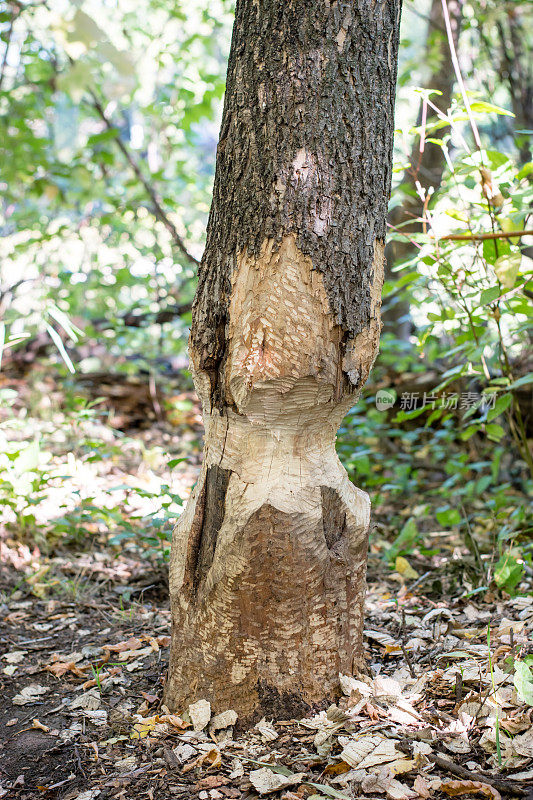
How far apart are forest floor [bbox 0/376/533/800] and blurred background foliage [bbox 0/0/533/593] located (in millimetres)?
152

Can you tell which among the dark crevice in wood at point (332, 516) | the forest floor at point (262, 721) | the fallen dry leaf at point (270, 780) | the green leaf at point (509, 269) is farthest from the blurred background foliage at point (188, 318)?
the fallen dry leaf at point (270, 780)

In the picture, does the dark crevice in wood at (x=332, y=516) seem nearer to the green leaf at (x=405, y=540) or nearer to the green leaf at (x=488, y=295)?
the green leaf at (x=488, y=295)

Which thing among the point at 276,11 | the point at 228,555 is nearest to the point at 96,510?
the point at 228,555

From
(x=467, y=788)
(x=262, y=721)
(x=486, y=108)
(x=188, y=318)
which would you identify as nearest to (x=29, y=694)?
(x=262, y=721)

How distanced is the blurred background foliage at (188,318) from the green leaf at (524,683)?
0.89 metres

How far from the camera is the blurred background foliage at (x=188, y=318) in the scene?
230 centimetres

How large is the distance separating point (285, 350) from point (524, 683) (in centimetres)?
99

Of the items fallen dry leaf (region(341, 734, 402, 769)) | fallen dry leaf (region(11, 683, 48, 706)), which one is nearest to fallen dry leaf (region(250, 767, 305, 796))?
fallen dry leaf (region(341, 734, 402, 769))

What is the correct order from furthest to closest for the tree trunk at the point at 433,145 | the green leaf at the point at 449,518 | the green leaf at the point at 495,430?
the tree trunk at the point at 433,145 < the green leaf at the point at 449,518 < the green leaf at the point at 495,430

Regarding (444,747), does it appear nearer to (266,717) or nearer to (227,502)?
(266,717)

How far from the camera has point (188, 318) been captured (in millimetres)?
4938

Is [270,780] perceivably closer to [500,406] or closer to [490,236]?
[490,236]

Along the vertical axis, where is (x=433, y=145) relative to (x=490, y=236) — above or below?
above

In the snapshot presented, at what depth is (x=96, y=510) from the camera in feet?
9.86
